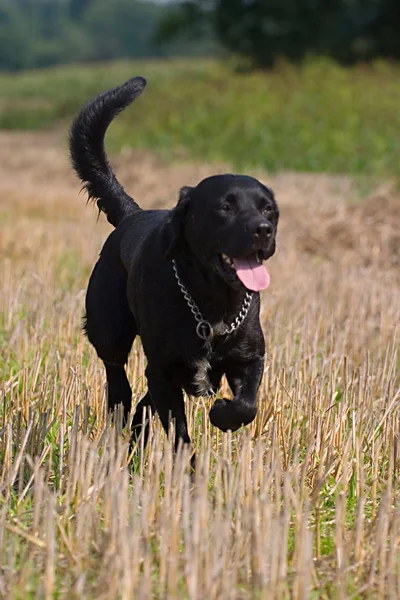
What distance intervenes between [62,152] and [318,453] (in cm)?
1859

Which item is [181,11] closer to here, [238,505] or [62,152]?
[62,152]

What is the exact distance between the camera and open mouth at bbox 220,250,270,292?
3.45 metres

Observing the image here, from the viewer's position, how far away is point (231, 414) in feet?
12.0

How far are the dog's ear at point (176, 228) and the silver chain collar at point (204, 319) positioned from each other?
0.24 feet

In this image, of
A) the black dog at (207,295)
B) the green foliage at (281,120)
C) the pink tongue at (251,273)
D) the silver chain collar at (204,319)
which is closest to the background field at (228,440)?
the black dog at (207,295)

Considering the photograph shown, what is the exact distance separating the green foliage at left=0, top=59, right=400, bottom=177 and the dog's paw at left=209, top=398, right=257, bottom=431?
36.8 feet

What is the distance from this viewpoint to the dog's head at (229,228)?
3432 millimetres

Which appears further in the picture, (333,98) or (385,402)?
(333,98)

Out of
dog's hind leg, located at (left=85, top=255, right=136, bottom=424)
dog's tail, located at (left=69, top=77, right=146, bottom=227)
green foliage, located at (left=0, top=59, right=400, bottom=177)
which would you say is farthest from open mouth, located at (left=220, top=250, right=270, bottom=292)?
green foliage, located at (left=0, top=59, right=400, bottom=177)

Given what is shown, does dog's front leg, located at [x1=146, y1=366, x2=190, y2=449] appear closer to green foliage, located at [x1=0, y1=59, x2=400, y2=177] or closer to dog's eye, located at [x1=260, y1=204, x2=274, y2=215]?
dog's eye, located at [x1=260, y1=204, x2=274, y2=215]

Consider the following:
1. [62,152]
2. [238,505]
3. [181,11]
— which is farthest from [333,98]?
[181,11]

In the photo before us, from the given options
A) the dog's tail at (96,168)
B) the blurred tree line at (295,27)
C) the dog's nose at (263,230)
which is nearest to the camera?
the dog's nose at (263,230)

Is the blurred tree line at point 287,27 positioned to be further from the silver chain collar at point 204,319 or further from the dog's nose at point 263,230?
the dog's nose at point 263,230

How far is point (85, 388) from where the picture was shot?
4613mm
